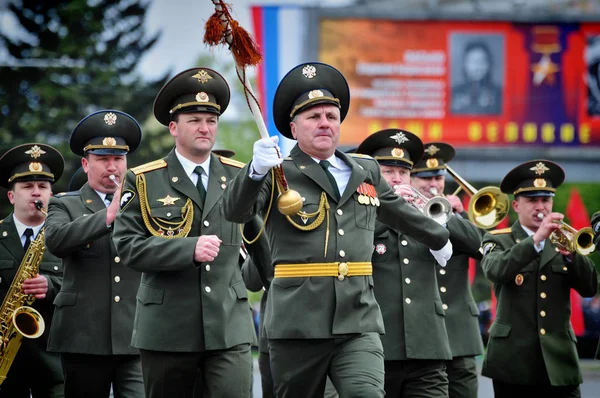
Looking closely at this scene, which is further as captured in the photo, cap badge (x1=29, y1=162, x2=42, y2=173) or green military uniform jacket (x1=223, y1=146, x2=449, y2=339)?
cap badge (x1=29, y1=162, x2=42, y2=173)

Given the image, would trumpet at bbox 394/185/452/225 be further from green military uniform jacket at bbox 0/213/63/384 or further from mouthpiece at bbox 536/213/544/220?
green military uniform jacket at bbox 0/213/63/384

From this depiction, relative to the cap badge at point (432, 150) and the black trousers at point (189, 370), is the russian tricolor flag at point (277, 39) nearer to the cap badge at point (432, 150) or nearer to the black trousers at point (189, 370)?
the cap badge at point (432, 150)

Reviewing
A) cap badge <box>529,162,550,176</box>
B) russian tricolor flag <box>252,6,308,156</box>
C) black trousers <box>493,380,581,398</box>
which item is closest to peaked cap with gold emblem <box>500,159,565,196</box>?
cap badge <box>529,162,550,176</box>

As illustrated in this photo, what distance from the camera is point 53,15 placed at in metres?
35.9

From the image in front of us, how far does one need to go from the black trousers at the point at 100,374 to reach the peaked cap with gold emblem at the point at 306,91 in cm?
256

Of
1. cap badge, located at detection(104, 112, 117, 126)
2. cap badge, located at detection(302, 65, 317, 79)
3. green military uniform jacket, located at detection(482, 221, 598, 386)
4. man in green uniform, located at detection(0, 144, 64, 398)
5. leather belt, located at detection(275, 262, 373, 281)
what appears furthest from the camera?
man in green uniform, located at detection(0, 144, 64, 398)

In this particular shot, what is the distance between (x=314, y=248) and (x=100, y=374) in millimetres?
2787

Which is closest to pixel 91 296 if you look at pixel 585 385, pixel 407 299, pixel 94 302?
pixel 94 302

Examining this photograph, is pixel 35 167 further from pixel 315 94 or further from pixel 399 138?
pixel 315 94

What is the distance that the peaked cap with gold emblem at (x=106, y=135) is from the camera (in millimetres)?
9867

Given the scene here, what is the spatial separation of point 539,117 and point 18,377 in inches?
708

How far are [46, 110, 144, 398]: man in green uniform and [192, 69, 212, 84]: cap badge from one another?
4.97ft

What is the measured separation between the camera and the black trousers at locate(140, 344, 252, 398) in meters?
7.95

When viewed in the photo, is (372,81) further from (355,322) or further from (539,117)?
(355,322)
